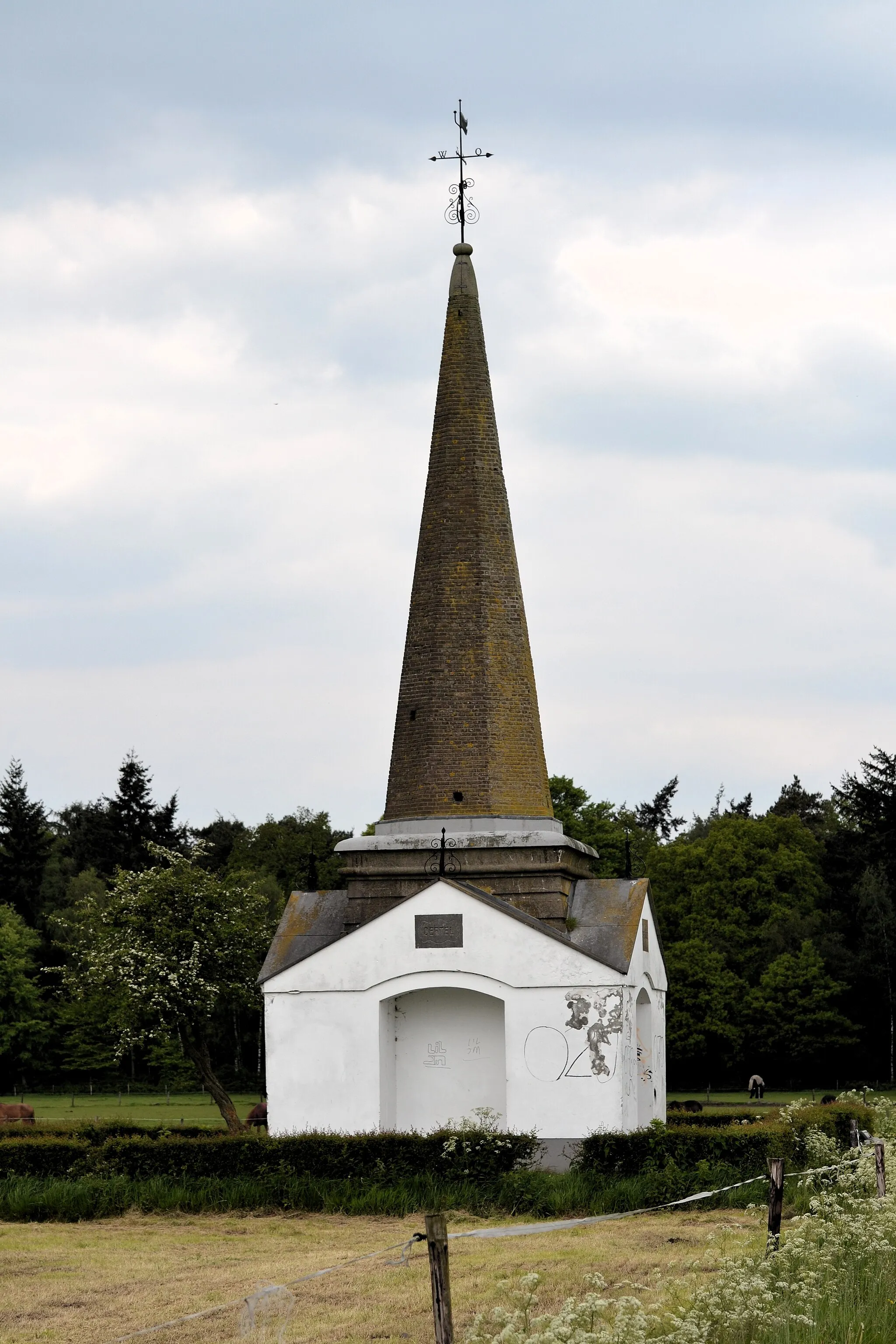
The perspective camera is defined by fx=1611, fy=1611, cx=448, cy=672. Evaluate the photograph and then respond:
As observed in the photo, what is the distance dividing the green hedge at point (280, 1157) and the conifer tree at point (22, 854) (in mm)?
47966

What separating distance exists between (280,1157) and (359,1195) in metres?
1.41

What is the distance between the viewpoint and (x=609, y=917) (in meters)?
24.7

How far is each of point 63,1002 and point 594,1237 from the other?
147 feet

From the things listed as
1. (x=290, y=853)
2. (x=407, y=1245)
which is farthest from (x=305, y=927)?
(x=290, y=853)

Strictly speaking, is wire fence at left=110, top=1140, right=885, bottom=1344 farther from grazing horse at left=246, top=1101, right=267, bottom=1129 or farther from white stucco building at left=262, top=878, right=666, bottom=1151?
grazing horse at left=246, top=1101, right=267, bottom=1129

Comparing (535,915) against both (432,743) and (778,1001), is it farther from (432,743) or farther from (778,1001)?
(778,1001)

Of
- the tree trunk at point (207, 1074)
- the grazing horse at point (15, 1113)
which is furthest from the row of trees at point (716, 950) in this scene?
the tree trunk at point (207, 1074)

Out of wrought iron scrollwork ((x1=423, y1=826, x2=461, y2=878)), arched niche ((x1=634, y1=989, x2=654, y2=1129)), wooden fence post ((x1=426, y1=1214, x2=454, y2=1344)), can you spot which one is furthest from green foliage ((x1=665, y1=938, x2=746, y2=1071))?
wooden fence post ((x1=426, y1=1214, x2=454, y2=1344))

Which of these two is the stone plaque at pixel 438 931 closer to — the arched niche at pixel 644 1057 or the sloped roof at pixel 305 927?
the sloped roof at pixel 305 927

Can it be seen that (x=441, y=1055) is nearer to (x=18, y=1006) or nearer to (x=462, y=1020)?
(x=462, y=1020)

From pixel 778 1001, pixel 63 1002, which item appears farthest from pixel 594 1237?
pixel 63 1002

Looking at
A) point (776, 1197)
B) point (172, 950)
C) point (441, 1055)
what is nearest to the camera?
point (776, 1197)

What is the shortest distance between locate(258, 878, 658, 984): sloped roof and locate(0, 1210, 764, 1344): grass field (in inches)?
192

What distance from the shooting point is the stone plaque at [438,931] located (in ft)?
76.4
